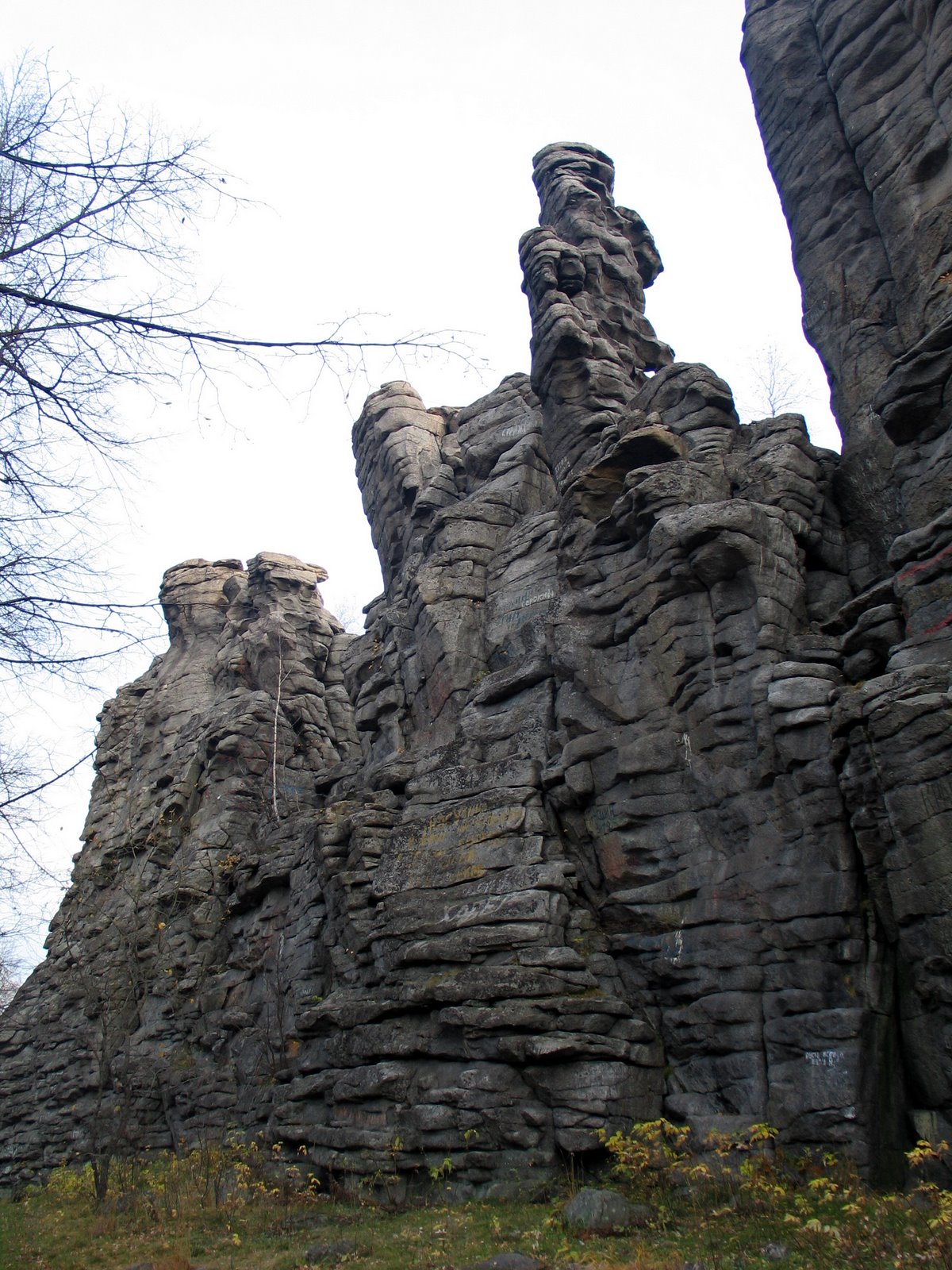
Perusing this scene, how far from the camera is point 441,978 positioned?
16.5 metres

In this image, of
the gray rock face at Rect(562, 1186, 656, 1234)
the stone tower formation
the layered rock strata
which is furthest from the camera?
the stone tower formation

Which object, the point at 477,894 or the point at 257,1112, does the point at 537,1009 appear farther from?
the point at 257,1112

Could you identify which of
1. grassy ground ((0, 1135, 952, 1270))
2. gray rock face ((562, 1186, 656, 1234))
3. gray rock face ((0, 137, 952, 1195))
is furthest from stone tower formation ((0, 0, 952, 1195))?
gray rock face ((562, 1186, 656, 1234))

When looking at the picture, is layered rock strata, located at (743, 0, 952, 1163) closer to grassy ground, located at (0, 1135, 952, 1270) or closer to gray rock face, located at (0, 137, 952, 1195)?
gray rock face, located at (0, 137, 952, 1195)

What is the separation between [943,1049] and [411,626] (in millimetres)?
17085

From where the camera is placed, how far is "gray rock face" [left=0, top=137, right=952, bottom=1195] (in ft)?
44.9

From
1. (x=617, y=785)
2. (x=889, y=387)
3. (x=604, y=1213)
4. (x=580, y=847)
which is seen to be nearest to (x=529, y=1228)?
(x=604, y=1213)

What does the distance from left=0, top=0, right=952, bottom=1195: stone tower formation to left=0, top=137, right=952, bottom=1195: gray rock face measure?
0.07 m

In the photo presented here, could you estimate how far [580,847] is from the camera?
17.7 meters

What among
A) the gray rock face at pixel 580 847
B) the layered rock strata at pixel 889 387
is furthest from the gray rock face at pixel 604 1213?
the layered rock strata at pixel 889 387

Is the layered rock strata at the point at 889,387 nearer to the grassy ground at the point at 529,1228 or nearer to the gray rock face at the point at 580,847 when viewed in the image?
the gray rock face at the point at 580,847

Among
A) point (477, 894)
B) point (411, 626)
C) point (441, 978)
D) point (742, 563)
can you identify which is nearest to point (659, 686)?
point (742, 563)

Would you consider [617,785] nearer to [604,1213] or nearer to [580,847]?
[580,847]

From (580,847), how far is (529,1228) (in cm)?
675
